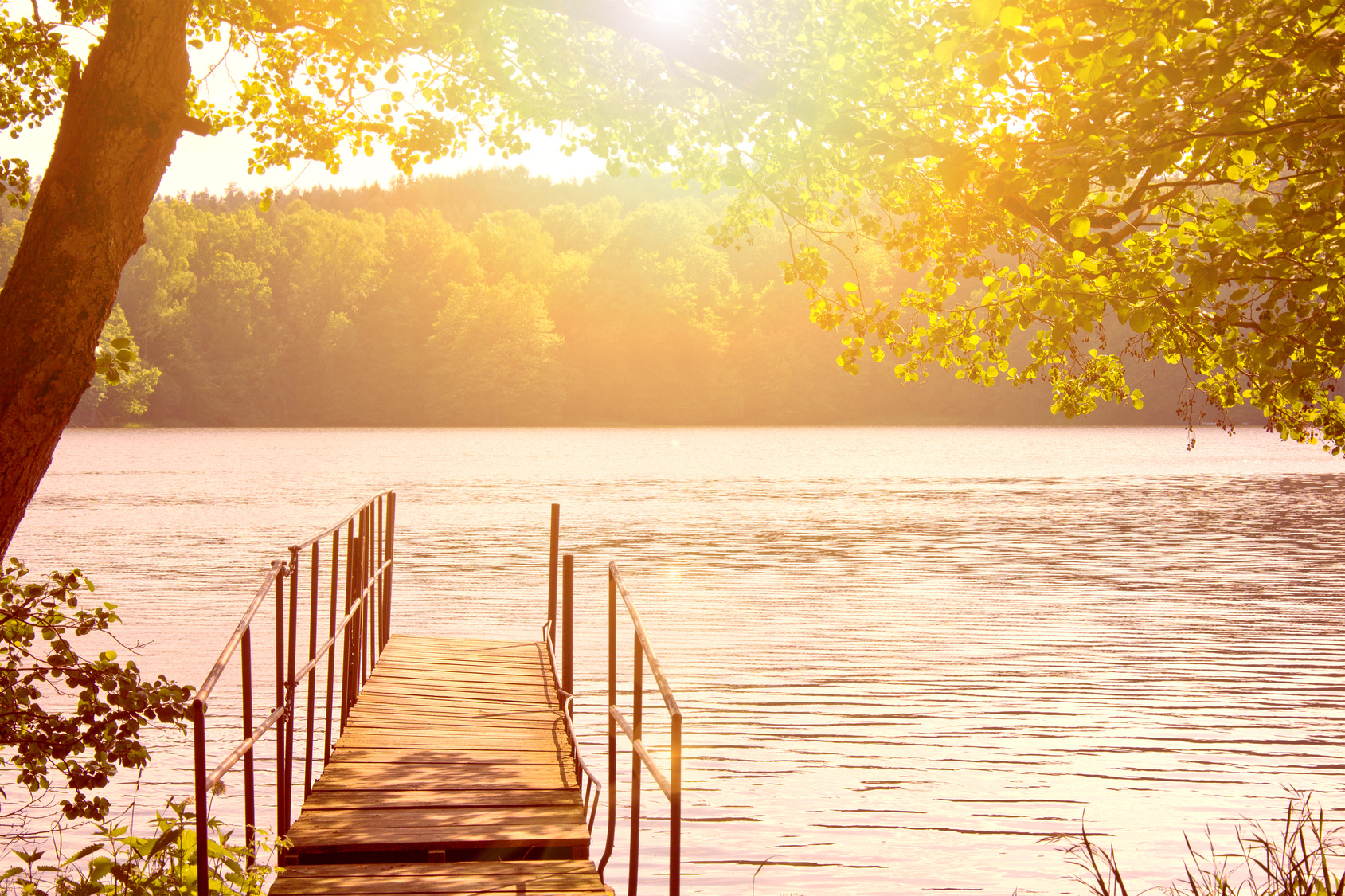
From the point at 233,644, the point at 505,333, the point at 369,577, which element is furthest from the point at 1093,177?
the point at 505,333

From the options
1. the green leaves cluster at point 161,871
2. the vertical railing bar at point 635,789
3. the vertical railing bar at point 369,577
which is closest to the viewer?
the green leaves cluster at point 161,871

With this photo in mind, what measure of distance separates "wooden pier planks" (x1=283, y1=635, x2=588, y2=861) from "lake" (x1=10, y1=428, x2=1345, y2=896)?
129 cm

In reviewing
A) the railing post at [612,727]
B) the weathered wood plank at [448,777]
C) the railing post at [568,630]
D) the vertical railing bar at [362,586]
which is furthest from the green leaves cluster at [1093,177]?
the vertical railing bar at [362,586]

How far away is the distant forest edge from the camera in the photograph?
10556 centimetres

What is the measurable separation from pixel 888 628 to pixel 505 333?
93.4 m

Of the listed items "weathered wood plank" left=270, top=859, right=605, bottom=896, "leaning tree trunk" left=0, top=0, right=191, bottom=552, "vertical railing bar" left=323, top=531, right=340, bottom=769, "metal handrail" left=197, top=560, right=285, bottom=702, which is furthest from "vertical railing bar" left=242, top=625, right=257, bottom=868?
"vertical railing bar" left=323, top=531, right=340, bottom=769

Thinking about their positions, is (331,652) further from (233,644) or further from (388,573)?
→ (233,644)

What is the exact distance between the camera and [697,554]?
2905 cm

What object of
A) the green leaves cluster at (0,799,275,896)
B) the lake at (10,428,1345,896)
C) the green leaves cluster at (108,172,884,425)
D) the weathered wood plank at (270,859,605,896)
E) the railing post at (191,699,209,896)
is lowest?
the lake at (10,428,1345,896)

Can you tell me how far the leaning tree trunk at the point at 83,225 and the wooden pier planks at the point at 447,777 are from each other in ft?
7.39

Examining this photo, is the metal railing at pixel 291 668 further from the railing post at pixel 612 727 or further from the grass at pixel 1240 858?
the grass at pixel 1240 858

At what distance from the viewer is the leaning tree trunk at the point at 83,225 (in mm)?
5680

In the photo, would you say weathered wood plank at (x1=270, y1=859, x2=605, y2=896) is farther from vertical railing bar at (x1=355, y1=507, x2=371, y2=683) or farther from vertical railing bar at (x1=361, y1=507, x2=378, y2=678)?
vertical railing bar at (x1=361, y1=507, x2=378, y2=678)

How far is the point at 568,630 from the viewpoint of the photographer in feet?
33.7
